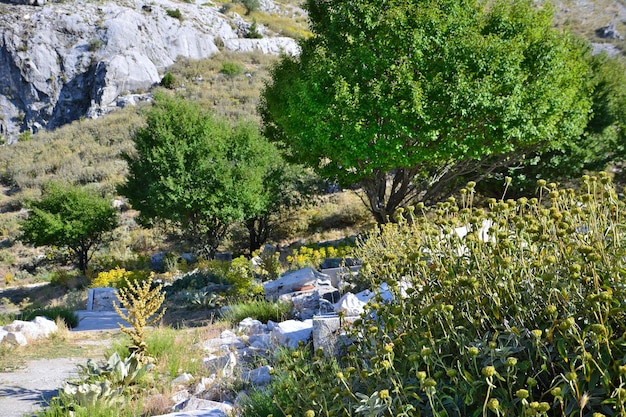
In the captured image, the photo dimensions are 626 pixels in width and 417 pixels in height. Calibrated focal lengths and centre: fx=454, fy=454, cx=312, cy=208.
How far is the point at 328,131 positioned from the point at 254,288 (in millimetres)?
3250

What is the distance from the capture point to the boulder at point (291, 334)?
4.70 m

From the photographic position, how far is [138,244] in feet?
67.9

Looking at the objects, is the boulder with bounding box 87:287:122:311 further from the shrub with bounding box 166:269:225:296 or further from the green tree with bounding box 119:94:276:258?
the green tree with bounding box 119:94:276:258

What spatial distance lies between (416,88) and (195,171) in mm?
8780

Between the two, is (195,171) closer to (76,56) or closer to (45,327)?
(45,327)

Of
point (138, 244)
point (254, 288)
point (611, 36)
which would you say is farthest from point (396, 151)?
point (611, 36)

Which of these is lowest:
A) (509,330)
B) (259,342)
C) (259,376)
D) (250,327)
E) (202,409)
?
(250,327)

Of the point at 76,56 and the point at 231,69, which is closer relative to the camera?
the point at 76,56

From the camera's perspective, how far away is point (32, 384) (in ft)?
15.5

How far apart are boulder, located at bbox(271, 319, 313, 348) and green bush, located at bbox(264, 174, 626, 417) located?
1.83 meters

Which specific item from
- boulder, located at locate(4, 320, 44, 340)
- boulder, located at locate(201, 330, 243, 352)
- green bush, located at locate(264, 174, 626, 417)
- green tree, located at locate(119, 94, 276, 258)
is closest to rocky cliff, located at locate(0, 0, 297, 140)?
green tree, located at locate(119, 94, 276, 258)

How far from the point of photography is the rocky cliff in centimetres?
3669

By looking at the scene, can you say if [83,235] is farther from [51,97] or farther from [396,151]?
[51,97]

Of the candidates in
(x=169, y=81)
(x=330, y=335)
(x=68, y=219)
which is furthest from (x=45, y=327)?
(x=169, y=81)
